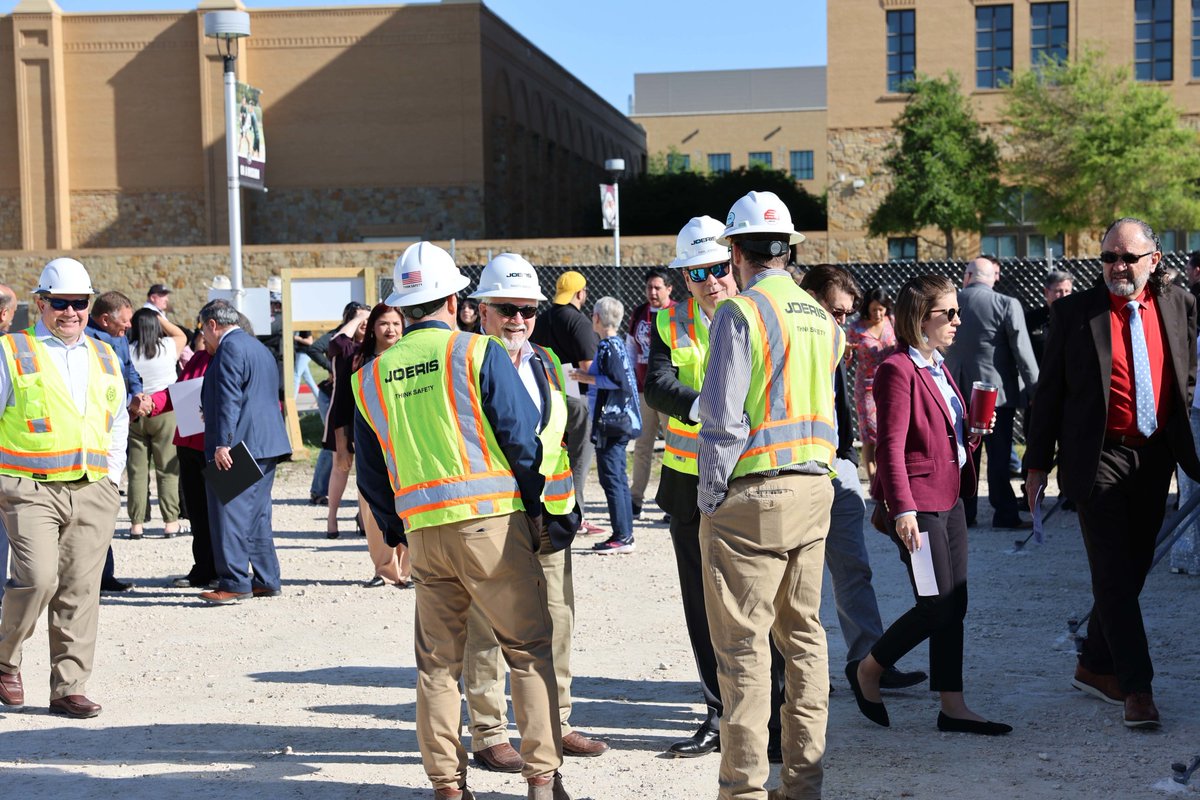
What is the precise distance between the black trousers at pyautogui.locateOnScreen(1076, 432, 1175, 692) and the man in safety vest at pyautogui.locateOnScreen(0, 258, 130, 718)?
454 centimetres

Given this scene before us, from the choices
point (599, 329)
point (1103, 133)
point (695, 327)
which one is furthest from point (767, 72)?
point (695, 327)

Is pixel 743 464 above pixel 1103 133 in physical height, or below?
below

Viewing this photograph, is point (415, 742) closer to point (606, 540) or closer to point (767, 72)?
point (606, 540)

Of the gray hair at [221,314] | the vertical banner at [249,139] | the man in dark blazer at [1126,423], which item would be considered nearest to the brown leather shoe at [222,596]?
the gray hair at [221,314]

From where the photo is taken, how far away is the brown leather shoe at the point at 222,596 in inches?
359

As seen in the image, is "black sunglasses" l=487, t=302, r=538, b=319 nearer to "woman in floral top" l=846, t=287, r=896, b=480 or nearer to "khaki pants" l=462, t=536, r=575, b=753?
"khaki pants" l=462, t=536, r=575, b=753

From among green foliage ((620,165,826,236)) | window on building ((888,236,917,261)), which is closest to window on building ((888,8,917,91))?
window on building ((888,236,917,261))

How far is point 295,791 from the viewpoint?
5395mm

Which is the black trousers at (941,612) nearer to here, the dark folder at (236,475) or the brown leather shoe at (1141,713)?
the brown leather shoe at (1141,713)

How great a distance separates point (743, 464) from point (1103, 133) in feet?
104

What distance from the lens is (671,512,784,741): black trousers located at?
560cm

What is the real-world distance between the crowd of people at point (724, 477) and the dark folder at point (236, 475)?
1326 mm

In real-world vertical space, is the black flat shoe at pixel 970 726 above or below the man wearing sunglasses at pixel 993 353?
below

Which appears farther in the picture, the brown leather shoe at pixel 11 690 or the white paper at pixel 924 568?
the brown leather shoe at pixel 11 690
